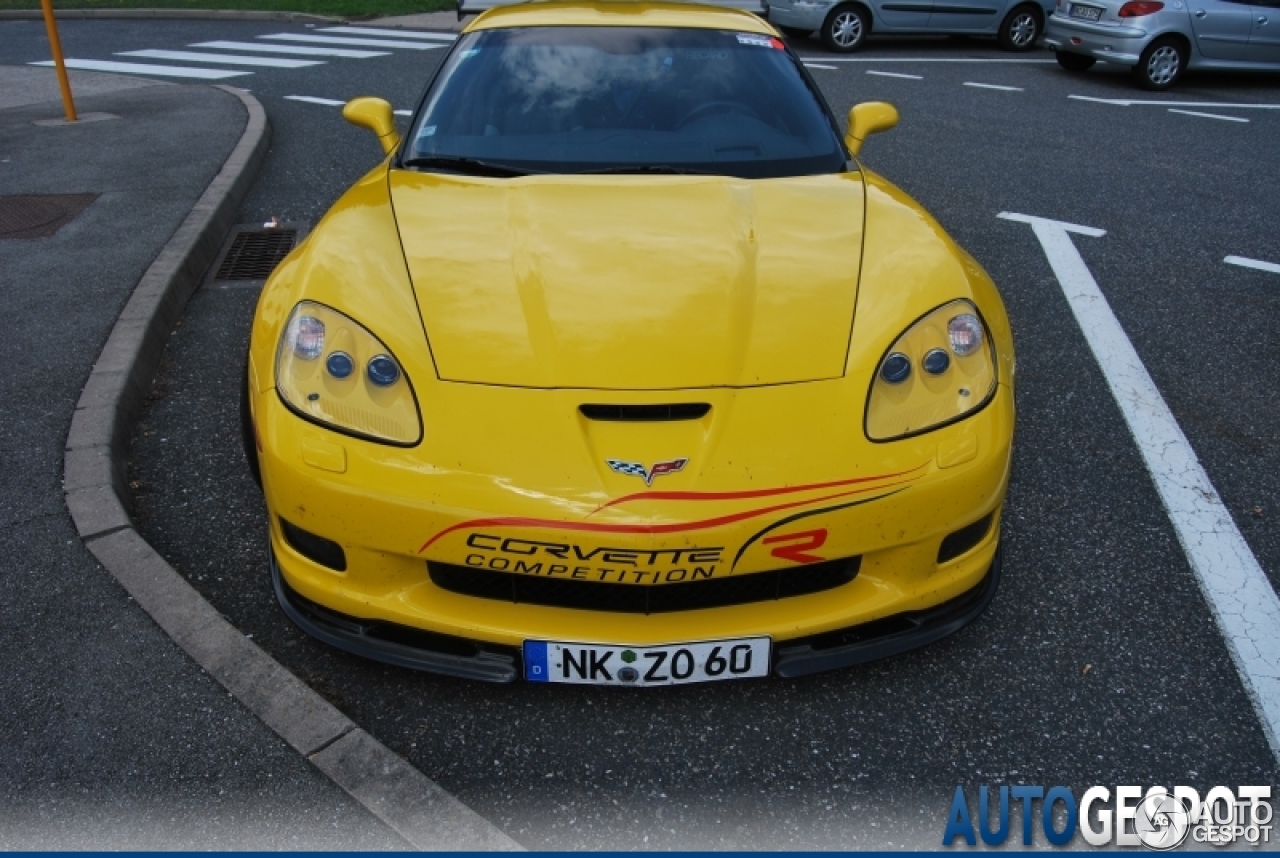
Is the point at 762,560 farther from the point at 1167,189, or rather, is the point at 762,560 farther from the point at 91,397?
the point at 1167,189

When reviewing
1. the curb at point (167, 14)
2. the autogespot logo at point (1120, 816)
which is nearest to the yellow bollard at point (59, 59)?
the autogespot logo at point (1120, 816)

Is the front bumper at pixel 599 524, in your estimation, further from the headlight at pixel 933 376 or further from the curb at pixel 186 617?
the curb at pixel 186 617

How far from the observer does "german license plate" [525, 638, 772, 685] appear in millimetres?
2178

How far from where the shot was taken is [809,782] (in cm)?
225

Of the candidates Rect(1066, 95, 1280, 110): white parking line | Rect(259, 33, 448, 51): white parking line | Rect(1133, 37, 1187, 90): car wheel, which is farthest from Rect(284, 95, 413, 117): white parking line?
Rect(1133, 37, 1187, 90): car wheel

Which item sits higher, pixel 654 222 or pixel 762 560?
pixel 654 222

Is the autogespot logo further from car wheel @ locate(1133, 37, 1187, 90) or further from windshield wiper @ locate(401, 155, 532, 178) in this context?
car wheel @ locate(1133, 37, 1187, 90)

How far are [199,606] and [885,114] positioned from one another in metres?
2.75

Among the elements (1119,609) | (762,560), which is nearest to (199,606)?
(762,560)

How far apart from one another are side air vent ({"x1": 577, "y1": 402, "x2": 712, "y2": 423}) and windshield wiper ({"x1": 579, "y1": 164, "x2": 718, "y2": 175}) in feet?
3.79

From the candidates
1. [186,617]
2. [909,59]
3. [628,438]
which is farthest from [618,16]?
[909,59]

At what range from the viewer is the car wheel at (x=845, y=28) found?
12.5 m

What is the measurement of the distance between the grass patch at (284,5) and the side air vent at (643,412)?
15691 millimetres

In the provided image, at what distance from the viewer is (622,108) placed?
3.39 metres
